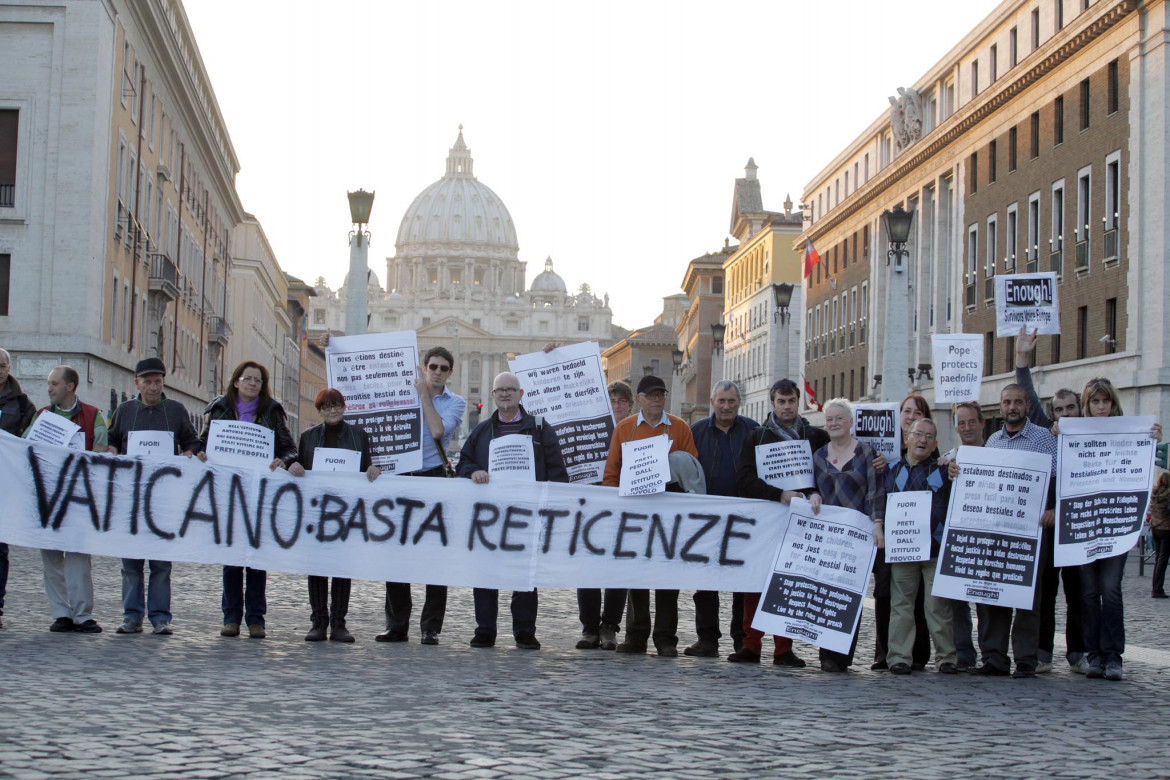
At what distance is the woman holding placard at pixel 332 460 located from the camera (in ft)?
37.3

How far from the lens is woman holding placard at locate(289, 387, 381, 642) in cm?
1137

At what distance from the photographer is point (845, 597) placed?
10.8 m

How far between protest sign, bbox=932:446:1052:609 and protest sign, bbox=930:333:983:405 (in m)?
2.37

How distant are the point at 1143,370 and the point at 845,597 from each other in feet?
82.0

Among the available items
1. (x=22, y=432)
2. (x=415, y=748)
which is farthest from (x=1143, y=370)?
(x=415, y=748)

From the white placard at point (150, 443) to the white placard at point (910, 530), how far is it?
5.14 meters

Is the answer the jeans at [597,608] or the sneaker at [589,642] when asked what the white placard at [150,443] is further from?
the sneaker at [589,642]

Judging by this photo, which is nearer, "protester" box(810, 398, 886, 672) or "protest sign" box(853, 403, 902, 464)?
"protester" box(810, 398, 886, 672)

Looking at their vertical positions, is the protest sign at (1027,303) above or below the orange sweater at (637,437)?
above

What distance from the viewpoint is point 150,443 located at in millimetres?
11742

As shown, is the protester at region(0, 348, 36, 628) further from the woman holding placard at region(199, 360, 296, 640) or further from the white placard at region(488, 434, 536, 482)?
the white placard at region(488, 434, 536, 482)

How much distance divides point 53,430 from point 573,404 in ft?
12.6

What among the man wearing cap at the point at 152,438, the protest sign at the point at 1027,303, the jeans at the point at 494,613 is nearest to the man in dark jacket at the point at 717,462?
the jeans at the point at 494,613

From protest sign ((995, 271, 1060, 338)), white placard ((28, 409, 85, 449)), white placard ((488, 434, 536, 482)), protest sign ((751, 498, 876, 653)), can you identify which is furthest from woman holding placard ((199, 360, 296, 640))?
protest sign ((995, 271, 1060, 338))
